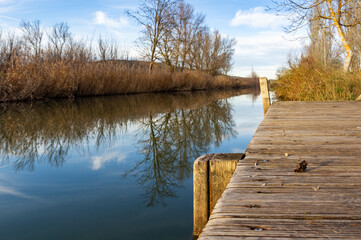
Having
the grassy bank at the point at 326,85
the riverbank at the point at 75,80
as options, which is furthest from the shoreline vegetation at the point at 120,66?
the grassy bank at the point at 326,85

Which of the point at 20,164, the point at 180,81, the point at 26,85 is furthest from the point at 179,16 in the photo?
the point at 20,164

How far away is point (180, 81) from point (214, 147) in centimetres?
1408

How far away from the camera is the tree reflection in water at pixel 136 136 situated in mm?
3262

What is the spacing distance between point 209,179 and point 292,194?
1.95 ft

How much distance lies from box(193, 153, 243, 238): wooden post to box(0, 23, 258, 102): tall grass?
341 inches

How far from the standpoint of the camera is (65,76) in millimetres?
10789

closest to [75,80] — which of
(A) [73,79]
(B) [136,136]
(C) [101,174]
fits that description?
(A) [73,79]

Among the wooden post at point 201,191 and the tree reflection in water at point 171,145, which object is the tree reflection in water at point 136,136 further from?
the wooden post at point 201,191

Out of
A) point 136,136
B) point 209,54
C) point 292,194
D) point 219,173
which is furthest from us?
point 209,54

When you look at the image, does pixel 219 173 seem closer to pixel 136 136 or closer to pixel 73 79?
pixel 136 136

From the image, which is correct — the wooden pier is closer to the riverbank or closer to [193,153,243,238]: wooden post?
[193,153,243,238]: wooden post

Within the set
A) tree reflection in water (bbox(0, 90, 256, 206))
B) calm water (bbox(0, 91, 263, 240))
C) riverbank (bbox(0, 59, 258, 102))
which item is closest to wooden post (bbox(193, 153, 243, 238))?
calm water (bbox(0, 91, 263, 240))

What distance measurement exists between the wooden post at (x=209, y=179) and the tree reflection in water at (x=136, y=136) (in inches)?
28.4

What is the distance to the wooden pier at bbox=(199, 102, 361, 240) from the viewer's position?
927mm
